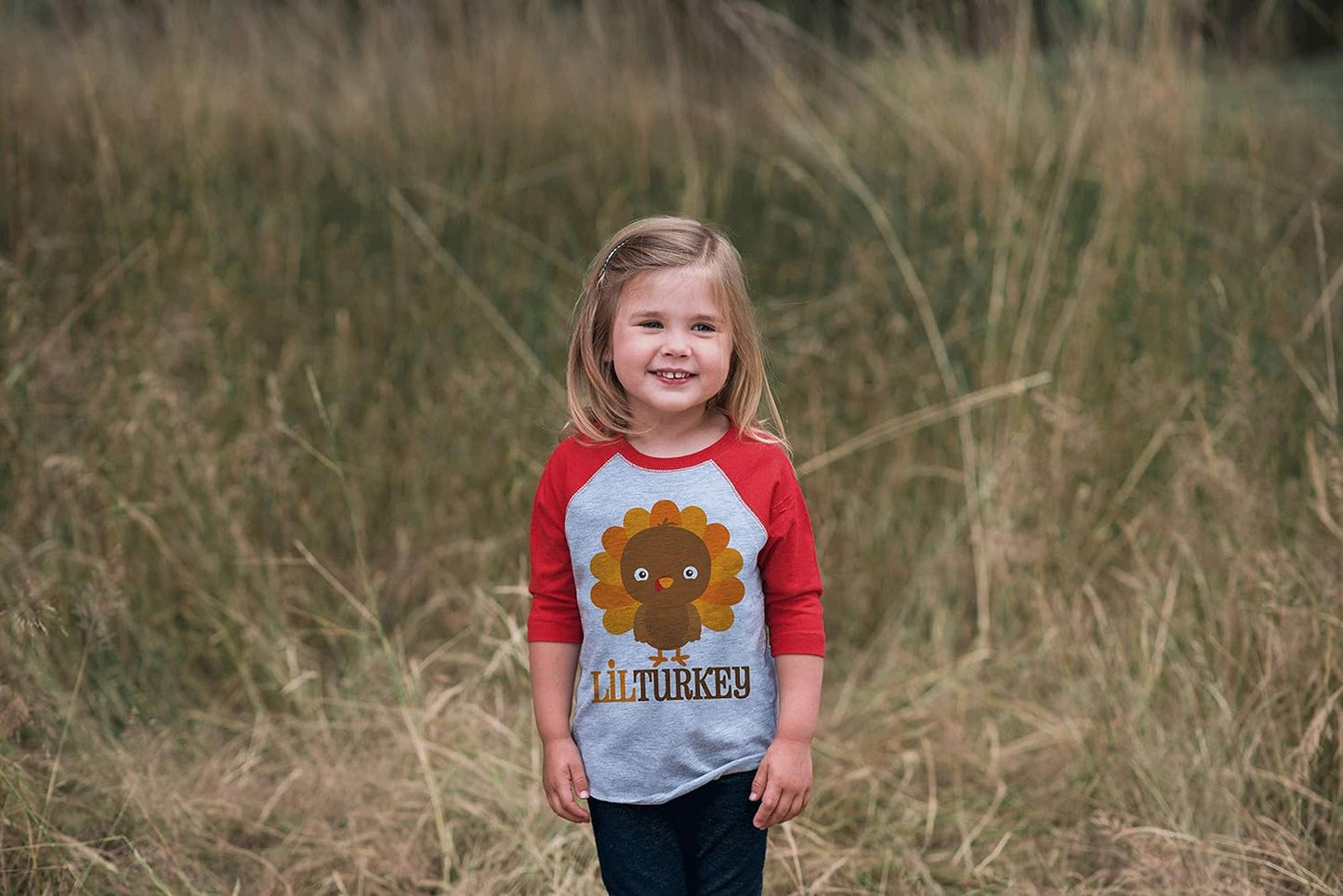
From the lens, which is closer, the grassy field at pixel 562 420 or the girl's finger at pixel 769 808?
the girl's finger at pixel 769 808

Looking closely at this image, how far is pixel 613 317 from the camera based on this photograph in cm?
161

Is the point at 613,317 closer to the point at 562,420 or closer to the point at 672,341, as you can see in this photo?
the point at 672,341

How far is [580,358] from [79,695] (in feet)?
5.11

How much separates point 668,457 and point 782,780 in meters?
0.39

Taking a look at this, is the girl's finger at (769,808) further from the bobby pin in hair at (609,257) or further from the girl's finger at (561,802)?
the bobby pin in hair at (609,257)

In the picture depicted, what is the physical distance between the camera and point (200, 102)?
391 centimetres

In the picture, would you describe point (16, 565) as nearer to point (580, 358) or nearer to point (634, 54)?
point (580, 358)

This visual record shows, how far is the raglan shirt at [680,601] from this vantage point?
5.07 feet

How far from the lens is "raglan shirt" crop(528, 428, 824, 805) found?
5.07ft

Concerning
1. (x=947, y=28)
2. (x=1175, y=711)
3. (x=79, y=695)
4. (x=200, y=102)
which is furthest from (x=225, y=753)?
(x=947, y=28)

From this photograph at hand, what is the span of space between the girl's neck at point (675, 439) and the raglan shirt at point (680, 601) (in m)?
0.01

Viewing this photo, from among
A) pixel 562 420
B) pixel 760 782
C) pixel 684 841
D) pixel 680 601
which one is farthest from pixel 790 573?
pixel 562 420

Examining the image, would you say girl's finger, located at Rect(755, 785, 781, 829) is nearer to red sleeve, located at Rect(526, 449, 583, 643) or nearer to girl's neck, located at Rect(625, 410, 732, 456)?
red sleeve, located at Rect(526, 449, 583, 643)

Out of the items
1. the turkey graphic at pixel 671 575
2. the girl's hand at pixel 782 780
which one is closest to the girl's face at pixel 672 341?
the turkey graphic at pixel 671 575
